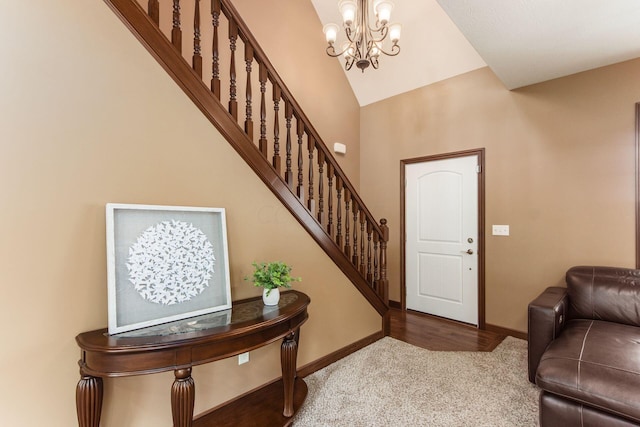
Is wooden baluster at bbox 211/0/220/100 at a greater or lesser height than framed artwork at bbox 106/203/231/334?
greater

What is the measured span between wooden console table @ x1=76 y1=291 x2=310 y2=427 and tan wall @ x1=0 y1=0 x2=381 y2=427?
141mm

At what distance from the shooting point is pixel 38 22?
1317 millimetres

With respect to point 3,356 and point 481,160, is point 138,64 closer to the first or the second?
point 3,356

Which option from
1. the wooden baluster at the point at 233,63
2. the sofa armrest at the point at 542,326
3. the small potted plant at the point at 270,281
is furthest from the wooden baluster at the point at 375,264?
the wooden baluster at the point at 233,63

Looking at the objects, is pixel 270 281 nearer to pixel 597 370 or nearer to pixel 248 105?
pixel 248 105

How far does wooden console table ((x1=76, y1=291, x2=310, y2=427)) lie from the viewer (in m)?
1.22

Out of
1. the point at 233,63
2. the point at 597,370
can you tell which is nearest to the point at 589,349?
the point at 597,370

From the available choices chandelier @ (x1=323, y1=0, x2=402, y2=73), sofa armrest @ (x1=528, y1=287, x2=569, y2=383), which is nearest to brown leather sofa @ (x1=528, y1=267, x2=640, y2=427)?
sofa armrest @ (x1=528, y1=287, x2=569, y2=383)

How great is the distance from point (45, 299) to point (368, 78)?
4273mm

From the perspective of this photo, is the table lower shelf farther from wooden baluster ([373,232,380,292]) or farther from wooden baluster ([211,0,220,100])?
wooden baluster ([211,0,220,100])

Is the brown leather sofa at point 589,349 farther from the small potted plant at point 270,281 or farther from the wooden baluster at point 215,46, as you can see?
the wooden baluster at point 215,46

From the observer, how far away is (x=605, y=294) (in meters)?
2.36

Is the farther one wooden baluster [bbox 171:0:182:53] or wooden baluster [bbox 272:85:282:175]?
wooden baluster [bbox 272:85:282:175]

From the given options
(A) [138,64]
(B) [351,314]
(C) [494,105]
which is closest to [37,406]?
(A) [138,64]
